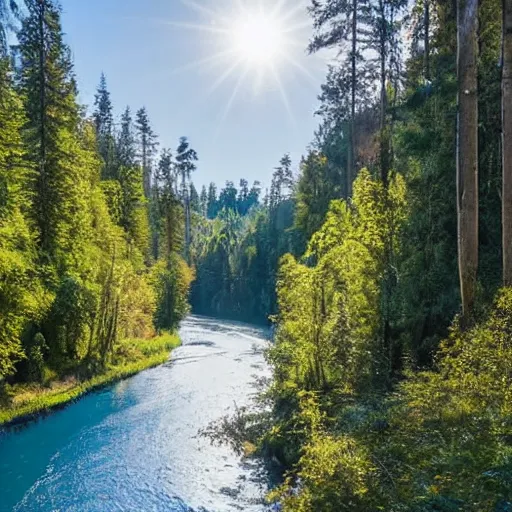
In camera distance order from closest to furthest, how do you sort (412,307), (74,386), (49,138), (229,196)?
(412,307) → (74,386) → (49,138) → (229,196)

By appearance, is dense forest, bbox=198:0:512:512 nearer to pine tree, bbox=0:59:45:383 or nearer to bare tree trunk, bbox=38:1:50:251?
pine tree, bbox=0:59:45:383

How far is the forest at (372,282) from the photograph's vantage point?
527 centimetres

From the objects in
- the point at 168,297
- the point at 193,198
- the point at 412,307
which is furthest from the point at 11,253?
the point at 193,198

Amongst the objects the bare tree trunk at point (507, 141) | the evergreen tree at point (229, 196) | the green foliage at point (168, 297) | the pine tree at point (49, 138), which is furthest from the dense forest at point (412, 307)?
the evergreen tree at point (229, 196)

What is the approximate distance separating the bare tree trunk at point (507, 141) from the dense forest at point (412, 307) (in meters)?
0.02

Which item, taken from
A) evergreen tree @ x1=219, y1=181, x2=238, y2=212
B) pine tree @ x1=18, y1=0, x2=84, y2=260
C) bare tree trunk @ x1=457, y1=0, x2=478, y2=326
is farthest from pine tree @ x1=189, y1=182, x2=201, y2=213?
bare tree trunk @ x1=457, y1=0, x2=478, y2=326

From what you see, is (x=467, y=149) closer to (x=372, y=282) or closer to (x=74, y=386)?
(x=372, y=282)

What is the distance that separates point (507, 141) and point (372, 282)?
4727mm

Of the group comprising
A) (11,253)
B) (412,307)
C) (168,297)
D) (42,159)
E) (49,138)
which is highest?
(49,138)

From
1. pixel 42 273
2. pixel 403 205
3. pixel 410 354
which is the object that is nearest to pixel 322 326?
pixel 410 354

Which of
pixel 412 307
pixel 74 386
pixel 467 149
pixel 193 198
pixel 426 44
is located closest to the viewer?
pixel 467 149

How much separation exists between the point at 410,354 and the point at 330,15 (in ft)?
41.3

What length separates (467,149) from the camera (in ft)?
25.9

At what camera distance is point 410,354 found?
396 inches
